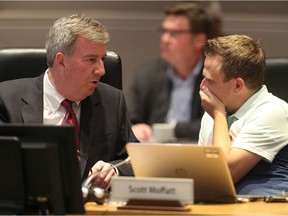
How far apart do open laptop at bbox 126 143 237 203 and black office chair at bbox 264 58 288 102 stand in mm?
977

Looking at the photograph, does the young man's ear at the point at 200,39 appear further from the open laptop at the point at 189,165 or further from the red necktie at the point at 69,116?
the open laptop at the point at 189,165

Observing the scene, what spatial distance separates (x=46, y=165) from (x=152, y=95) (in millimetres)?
2730

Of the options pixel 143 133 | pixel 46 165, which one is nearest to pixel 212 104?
pixel 46 165

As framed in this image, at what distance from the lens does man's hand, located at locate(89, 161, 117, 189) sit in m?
3.72

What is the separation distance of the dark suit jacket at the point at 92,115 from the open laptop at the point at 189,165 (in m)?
0.63

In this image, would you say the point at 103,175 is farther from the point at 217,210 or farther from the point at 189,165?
the point at 217,210

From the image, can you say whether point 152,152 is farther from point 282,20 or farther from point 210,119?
point 282,20

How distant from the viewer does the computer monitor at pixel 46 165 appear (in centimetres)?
307

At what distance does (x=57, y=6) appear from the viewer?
6336 mm

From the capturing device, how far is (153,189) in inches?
125

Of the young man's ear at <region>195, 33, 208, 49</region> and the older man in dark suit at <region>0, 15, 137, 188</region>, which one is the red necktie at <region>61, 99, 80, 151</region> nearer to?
the older man in dark suit at <region>0, 15, 137, 188</region>

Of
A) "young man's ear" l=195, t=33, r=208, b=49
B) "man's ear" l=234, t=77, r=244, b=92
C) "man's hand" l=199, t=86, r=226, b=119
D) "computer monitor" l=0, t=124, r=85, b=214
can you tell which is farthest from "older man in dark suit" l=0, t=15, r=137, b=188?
"young man's ear" l=195, t=33, r=208, b=49

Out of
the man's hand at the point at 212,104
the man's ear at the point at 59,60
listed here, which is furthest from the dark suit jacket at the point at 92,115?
the man's hand at the point at 212,104

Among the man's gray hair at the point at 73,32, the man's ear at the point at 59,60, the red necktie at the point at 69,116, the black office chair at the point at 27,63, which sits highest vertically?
the man's gray hair at the point at 73,32
